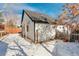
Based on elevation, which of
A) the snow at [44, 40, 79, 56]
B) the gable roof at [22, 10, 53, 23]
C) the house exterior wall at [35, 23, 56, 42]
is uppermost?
the gable roof at [22, 10, 53, 23]

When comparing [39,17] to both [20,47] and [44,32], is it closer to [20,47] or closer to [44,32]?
[44,32]

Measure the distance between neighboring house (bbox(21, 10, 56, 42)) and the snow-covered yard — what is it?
8 cm

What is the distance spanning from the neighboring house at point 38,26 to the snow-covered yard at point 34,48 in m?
0.08

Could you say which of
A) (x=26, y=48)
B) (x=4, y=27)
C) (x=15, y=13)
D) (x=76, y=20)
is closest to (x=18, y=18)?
(x=15, y=13)

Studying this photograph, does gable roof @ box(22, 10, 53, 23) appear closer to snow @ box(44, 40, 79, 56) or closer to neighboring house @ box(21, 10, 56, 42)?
neighboring house @ box(21, 10, 56, 42)

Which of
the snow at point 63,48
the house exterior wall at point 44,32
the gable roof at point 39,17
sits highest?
the gable roof at point 39,17

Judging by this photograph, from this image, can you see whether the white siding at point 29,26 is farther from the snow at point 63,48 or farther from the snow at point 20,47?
the snow at point 63,48

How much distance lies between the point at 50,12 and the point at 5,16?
0.50 meters

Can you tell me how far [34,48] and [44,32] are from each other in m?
0.21

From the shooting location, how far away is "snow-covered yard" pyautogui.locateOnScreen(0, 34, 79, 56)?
1.62 m

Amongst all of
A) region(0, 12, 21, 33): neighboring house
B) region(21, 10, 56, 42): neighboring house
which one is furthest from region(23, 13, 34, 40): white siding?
region(0, 12, 21, 33): neighboring house

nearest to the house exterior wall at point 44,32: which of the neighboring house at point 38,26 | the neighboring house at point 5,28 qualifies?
the neighboring house at point 38,26

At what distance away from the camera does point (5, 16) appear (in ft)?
5.41

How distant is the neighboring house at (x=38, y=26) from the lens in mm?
Answer: 1650
